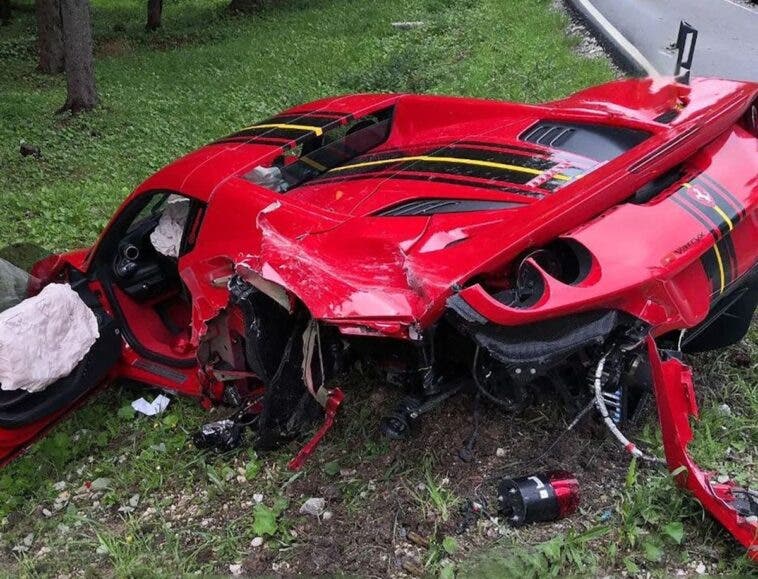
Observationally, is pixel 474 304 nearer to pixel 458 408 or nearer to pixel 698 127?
pixel 458 408

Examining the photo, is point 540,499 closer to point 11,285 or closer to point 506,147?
point 506,147

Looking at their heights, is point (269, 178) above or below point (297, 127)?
below

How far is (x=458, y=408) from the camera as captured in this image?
10.6 feet

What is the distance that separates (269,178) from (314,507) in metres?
1.66

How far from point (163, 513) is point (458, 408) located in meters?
1.50

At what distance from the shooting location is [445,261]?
103 inches

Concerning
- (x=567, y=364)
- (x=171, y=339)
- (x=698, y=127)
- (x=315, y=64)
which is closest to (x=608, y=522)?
(x=567, y=364)

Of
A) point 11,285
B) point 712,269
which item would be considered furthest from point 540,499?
point 11,285

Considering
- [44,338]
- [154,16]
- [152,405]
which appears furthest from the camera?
[154,16]

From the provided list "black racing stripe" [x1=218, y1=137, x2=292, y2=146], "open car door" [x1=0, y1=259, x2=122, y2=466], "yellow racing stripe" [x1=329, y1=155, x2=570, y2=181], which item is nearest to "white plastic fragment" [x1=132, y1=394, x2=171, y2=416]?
"open car door" [x1=0, y1=259, x2=122, y2=466]

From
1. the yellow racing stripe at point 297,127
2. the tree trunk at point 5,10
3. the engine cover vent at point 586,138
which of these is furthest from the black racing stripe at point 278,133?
the tree trunk at point 5,10

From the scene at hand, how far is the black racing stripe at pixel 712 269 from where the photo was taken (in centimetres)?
271

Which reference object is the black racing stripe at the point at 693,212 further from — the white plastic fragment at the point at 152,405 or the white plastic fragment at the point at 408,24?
the white plastic fragment at the point at 408,24

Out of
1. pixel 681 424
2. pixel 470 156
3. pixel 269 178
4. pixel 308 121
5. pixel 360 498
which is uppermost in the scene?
pixel 470 156
